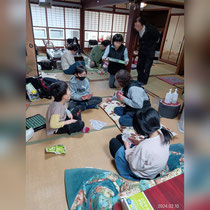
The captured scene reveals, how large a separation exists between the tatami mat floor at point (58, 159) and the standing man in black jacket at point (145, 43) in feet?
6.09

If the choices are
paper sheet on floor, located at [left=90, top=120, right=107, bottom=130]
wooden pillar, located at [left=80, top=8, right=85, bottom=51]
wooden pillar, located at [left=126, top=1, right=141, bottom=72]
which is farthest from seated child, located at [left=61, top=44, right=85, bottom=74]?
wooden pillar, located at [left=80, top=8, right=85, bottom=51]

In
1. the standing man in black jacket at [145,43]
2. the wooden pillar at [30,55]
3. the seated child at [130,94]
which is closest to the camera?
the seated child at [130,94]

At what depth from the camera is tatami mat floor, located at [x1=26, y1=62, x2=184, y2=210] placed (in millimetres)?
1379

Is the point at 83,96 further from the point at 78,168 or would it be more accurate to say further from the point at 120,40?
the point at 120,40

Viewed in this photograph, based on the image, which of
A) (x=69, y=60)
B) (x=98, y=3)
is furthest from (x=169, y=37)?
(x=69, y=60)

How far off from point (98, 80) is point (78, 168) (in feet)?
9.24

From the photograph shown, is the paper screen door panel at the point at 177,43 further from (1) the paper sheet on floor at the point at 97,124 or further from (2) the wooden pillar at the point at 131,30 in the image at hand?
Result: (1) the paper sheet on floor at the point at 97,124

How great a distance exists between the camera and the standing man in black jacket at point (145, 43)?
354 cm

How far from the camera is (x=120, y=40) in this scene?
11.2ft

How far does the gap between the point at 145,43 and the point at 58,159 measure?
316 centimetres

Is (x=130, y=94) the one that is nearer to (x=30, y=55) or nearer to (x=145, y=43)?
(x=145, y=43)

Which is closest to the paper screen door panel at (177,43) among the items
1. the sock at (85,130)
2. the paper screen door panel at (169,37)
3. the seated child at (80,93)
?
the paper screen door panel at (169,37)

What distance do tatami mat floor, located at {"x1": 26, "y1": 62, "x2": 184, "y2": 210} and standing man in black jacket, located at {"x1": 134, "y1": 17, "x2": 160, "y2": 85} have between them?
1855 millimetres

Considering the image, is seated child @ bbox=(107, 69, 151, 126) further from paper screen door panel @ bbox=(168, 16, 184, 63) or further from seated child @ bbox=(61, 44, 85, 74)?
paper screen door panel @ bbox=(168, 16, 184, 63)
